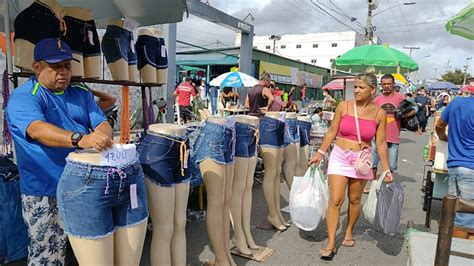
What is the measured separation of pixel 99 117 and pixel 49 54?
0.53 m

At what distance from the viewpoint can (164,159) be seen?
Answer: 8.43 ft

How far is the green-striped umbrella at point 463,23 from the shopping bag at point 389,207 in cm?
187

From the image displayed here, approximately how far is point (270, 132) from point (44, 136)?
2516mm

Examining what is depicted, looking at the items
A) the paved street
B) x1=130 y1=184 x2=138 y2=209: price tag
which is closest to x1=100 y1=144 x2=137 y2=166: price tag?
x1=130 y1=184 x2=138 y2=209: price tag

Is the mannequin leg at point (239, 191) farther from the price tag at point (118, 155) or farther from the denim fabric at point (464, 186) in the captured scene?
the denim fabric at point (464, 186)

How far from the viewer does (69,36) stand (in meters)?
2.94

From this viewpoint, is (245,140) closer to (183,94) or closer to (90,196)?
(90,196)

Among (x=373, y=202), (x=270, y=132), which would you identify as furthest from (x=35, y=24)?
(x=373, y=202)

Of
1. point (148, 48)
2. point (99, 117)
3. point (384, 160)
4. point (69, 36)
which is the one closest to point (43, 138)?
point (99, 117)

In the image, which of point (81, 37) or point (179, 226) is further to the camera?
point (81, 37)

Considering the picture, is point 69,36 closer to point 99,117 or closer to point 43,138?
point 99,117

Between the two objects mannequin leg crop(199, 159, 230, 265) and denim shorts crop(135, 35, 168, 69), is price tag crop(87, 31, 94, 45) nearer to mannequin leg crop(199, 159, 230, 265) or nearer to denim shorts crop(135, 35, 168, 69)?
denim shorts crop(135, 35, 168, 69)

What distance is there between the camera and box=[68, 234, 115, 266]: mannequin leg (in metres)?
1.98

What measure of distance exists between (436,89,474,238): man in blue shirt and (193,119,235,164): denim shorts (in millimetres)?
2153
